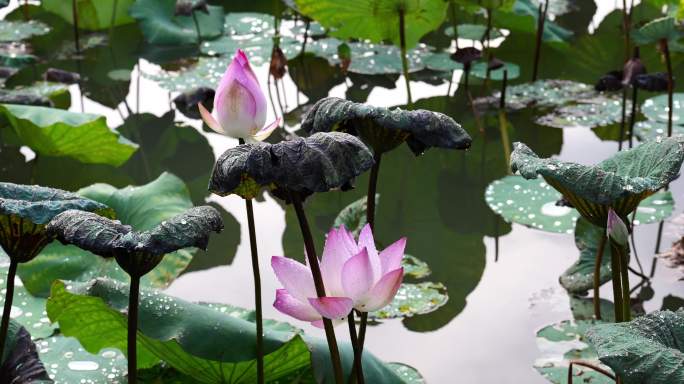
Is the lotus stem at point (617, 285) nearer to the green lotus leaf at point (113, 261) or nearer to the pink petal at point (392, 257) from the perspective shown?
the pink petal at point (392, 257)

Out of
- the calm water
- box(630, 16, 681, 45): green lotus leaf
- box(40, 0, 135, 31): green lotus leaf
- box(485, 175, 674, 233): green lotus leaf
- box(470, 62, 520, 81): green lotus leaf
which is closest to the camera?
the calm water

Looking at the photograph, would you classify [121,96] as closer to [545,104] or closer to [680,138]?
[545,104]

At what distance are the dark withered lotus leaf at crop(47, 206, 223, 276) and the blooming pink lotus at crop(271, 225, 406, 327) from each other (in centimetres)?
9

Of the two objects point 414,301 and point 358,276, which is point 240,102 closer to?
point 358,276

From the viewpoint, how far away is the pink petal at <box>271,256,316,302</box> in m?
1.15

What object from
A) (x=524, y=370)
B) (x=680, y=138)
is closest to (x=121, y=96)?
(x=524, y=370)

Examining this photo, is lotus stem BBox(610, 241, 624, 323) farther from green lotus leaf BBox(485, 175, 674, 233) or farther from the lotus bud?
green lotus leaf BBox(485, 175, 674, 233)

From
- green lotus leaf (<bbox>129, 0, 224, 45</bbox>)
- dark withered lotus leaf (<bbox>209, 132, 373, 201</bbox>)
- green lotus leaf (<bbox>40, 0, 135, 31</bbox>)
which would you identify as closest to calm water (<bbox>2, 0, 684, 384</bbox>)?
green lotus leaf (<bbox>129, 0, 224, 45</bbox>)

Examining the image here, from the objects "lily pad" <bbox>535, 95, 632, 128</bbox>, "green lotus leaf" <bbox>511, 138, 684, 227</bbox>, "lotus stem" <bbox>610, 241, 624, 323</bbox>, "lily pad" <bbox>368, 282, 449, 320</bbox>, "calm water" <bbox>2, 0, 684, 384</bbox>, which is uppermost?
"green lotus leaf" <bbox>511, 138, 684, 227</bbox>

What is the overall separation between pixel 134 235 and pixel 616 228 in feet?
1.84

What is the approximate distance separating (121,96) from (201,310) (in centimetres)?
239

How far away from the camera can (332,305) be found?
3.59ft

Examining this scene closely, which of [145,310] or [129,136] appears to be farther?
[129,136]

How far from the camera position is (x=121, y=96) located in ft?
12.3
